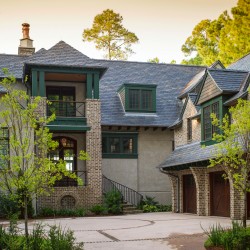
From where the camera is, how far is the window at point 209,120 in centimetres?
2259

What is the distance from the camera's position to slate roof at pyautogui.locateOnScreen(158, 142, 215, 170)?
22.1m

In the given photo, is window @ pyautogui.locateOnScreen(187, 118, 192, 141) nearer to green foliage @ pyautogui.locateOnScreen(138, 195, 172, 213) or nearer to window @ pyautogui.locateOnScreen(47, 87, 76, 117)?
green foliage @ pyautogui.locateOnScreen(138, 195, 172, 213)

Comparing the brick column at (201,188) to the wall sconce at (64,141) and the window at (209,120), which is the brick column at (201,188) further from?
the wall sconce at (64,141)

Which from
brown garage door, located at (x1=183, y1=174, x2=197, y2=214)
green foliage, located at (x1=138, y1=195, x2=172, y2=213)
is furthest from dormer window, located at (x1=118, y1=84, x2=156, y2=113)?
brown garage door, located at (x1=183, y1=174, x2=197, y2=214)

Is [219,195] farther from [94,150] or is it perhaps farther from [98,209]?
[94,150]

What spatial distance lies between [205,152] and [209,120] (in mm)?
1720

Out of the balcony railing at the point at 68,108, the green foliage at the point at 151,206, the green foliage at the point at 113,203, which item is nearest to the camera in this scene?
the green foliage at the point at 113,203

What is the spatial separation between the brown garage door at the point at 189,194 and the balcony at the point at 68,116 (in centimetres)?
609

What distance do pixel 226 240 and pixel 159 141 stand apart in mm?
19994

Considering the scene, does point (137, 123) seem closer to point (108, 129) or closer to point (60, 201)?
point (108, 129)

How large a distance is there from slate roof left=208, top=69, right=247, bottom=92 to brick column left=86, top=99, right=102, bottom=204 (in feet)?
24.1

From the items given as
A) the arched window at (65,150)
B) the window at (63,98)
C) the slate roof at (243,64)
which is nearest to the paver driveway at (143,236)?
the slate roof at (243,64)

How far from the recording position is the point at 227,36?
37.5 metres

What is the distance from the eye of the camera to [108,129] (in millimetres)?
29906
